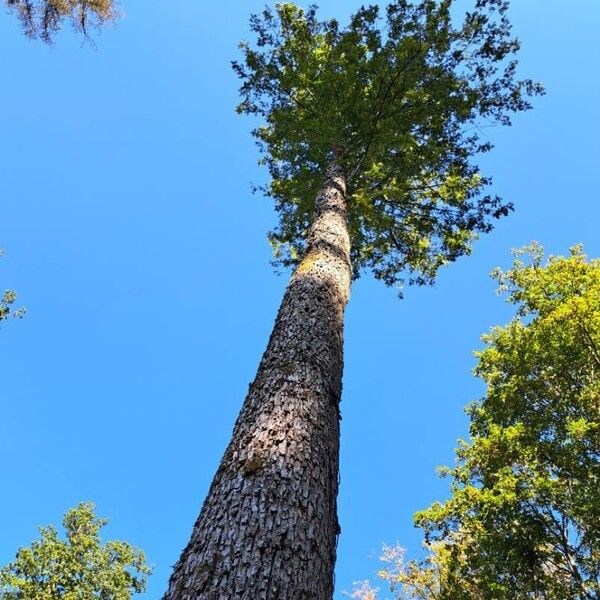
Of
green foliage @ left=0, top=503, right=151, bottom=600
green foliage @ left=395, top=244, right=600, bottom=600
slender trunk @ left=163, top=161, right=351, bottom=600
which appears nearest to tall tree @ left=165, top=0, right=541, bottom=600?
slender trunk @ left=163, top=161, right=351, bottom=600

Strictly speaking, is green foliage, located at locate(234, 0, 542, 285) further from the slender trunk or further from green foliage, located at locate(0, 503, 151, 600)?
green foliage, located at locate(0, 503, 151, 600)

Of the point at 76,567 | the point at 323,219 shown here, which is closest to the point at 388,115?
the point at 323,219

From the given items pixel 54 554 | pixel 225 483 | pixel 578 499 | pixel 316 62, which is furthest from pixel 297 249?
pixel 54 554

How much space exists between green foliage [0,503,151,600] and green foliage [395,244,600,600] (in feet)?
46.8

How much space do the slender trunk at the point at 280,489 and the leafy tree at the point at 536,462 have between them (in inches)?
359

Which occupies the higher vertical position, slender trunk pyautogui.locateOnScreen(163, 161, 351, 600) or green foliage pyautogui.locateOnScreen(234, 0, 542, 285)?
green foliage pyautogui.locateOnScreen(234, 0, 542, 285)

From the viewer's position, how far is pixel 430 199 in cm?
1154

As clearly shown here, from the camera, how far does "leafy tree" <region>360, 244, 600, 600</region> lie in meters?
10.9

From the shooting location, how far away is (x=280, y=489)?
2.65 m

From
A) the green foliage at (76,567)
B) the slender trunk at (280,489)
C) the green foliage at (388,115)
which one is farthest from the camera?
the green foliage at (76,567)

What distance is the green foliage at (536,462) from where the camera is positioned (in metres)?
10.9

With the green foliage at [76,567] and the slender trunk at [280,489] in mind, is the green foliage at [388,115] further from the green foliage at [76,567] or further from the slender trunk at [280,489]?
the green foliage at [76,567]

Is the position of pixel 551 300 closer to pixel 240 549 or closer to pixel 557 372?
pixel 557 372

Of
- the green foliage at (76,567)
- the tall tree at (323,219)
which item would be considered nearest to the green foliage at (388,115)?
the tall tree at (323,219)
